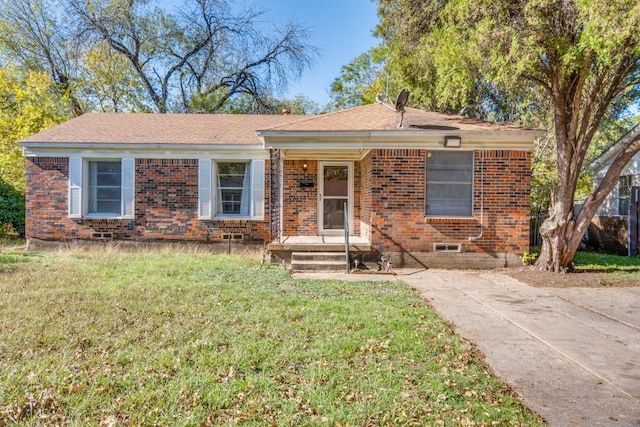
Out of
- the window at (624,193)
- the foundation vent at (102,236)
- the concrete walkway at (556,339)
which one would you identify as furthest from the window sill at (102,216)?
the window at (624,193)

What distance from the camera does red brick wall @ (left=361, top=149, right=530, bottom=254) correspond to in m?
8.64

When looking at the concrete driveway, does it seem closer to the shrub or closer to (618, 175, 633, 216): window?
(618, 175, 633, 216): window

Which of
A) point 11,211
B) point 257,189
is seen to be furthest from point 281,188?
point 11,211

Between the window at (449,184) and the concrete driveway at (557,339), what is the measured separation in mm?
1945

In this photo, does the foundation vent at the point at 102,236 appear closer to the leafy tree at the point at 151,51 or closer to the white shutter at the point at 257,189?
the white shutter at the point at 257,189

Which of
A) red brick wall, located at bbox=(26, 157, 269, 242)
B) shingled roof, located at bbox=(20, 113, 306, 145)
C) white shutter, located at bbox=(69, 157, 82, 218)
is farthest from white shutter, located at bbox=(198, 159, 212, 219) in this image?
white shutter, located at bbox=(69, 157, 82, 218)

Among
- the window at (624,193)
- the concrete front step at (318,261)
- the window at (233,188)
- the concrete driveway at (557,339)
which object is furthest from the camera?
the window at (624,193)

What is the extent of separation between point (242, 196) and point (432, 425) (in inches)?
363

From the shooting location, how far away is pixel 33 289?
19.4 ft

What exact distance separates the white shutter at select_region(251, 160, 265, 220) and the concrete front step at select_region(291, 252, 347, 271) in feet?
8.37

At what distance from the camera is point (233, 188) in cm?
1102

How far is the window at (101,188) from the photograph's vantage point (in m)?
10.5

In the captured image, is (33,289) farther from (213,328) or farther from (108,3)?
(108,3)

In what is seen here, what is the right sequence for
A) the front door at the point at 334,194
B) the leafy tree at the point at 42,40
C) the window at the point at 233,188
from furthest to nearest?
the leafy tree at the point at 42,40 → the window at the point at 233,188 → the front door at the point at 334,194
